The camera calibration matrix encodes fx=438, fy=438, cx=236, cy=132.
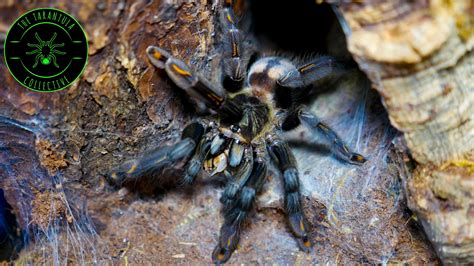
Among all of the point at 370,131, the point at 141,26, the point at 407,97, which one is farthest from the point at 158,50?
the point at 370,131

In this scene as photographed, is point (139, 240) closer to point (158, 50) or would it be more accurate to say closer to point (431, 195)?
point (158, 50)

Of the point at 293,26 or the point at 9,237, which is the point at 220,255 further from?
the point at 293,26

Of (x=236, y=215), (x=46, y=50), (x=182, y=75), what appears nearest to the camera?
(x=46, y=50)

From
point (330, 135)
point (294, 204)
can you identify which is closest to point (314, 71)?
point (330, 135)

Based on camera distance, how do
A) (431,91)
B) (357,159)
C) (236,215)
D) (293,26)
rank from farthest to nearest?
(293,26) → (357,159) → (236,215) → (431,91)

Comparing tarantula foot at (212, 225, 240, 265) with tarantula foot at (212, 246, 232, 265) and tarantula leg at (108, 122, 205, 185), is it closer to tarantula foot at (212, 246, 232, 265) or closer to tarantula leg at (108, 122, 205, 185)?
tarantula foot at (212, 246, 232, 265)
